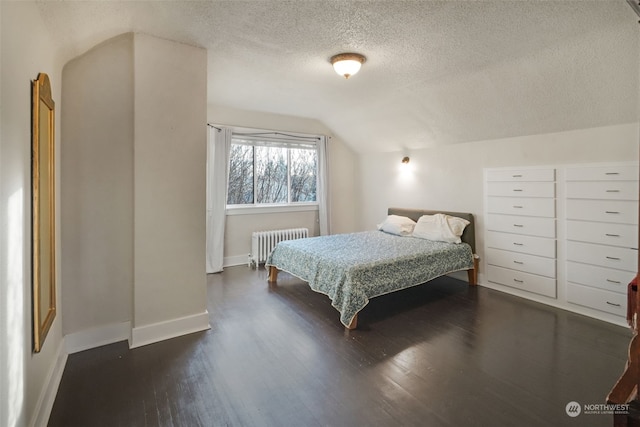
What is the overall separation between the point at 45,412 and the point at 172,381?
0.63 metres

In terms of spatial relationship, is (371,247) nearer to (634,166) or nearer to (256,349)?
(256,349)

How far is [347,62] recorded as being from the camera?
2.89 meters

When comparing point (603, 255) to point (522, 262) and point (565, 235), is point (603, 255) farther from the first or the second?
point (522, 262)

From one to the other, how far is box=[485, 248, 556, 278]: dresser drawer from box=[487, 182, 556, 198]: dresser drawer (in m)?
0.68

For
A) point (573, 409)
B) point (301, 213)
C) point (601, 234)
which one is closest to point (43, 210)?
point (573, 409)

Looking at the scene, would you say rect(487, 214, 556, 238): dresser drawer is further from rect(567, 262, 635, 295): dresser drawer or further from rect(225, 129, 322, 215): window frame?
rect(225, 129, 322, 215): window frame

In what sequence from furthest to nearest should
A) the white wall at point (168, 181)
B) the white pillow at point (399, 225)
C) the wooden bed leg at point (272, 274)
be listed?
the white pillow at point (399, 225) < the wooden bed leg at point (272, 274) < the white wall at point (168, 181)

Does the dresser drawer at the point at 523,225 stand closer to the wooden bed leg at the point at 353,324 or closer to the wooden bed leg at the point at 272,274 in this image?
the wooden bed leg at the point at 353,324

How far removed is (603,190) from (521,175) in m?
0.76

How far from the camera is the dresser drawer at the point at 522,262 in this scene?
3467 mm

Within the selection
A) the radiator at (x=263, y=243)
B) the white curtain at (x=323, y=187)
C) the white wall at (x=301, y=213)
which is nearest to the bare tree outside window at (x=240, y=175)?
the white wall at (x=301, y=213)

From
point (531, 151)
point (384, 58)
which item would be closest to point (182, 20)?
point (384, 58)

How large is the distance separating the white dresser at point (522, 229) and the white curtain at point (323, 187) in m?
2.59

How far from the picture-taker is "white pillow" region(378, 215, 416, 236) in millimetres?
4543
